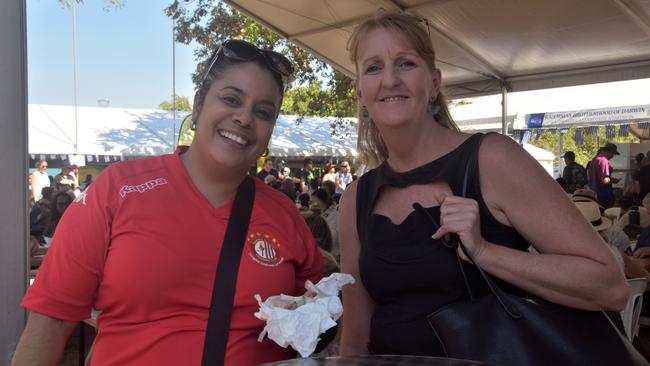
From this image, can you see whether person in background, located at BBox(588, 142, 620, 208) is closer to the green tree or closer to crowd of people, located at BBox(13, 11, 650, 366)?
the green tree

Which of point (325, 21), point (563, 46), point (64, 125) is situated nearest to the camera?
point (563, 46)

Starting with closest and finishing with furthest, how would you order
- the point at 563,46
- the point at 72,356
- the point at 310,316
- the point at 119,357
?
the point at 310,316 < the point at 119,357 < the point at 72,356 < the point at 563,46

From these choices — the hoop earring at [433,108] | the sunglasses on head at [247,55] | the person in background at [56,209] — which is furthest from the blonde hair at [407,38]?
the person in background at [56,209]

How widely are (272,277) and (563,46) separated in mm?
8845

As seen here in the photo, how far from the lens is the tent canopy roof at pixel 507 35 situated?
315 inches

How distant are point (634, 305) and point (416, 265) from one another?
323 centimetres

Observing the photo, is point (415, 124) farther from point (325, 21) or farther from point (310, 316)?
point (325, 21)

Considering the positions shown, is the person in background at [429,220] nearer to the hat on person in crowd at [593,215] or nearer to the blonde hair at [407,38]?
the blonde hair at [407,38]

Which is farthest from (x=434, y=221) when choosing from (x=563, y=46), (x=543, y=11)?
(x=563, y=46)

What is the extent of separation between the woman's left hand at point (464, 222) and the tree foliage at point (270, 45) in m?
8.49

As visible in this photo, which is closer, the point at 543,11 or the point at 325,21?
the point at 543,11

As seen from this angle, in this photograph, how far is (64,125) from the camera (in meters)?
13.4

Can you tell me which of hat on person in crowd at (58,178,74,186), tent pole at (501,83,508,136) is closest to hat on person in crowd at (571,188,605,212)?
tent pole at (501,83,508,136)

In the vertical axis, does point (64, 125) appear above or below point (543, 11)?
below
